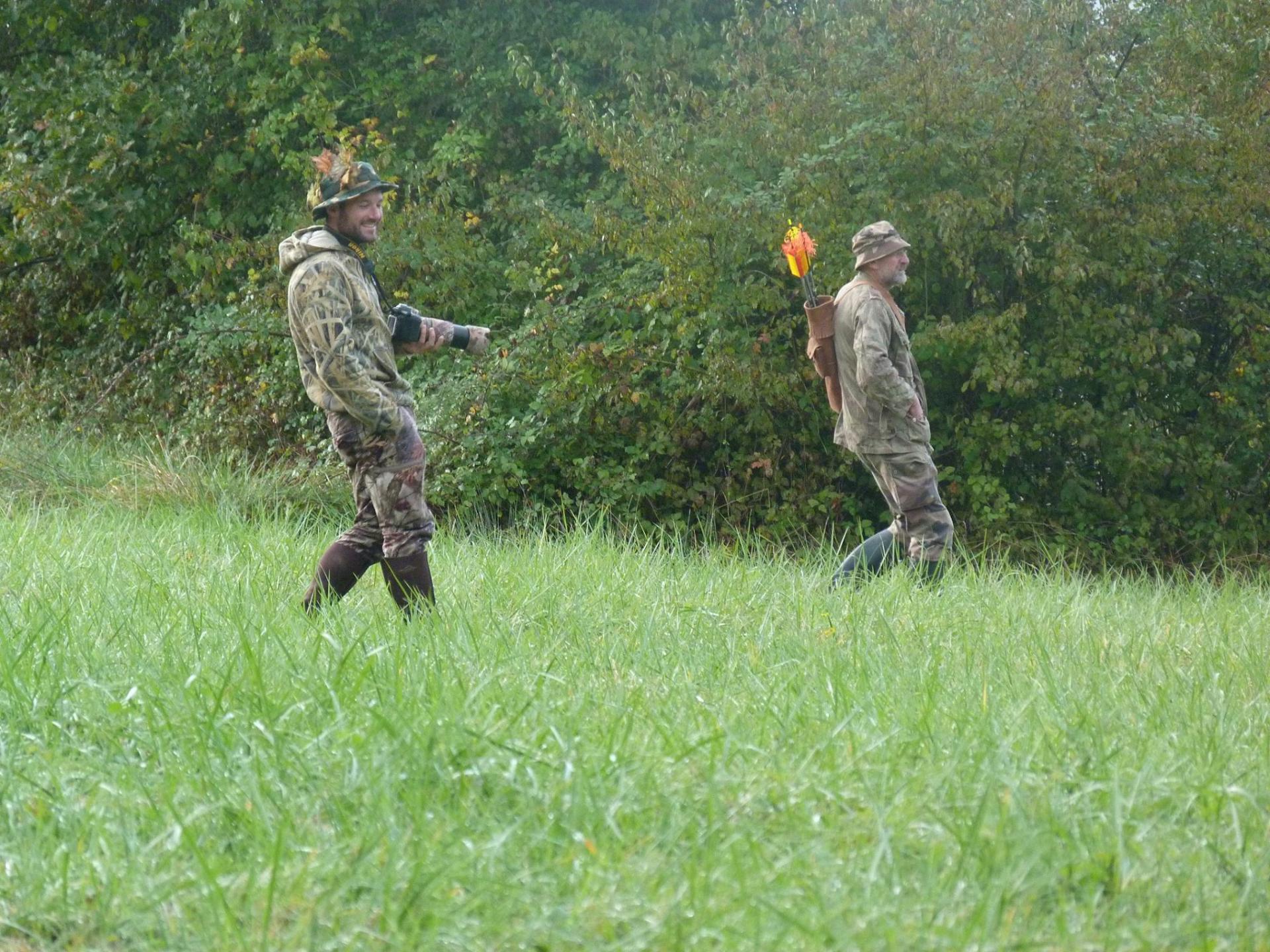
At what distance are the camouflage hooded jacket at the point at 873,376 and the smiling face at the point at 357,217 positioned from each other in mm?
2404

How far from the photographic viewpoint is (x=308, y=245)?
18.0 feet

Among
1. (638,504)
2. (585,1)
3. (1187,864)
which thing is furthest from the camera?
(585,1)

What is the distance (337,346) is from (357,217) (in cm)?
51

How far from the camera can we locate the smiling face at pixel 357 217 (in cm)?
554

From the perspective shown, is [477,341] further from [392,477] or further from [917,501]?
[917,501]

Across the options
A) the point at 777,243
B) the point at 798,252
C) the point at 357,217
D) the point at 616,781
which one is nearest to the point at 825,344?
the point at 798,252

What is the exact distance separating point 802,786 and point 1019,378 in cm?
787

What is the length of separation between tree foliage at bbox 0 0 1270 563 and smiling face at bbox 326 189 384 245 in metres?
5.44

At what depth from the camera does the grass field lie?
2883 millimetres

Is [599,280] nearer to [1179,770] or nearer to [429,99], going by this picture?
[429,99]

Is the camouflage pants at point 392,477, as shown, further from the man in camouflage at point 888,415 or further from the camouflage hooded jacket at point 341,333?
the man in camouflage at point 888,415

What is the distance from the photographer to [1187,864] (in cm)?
311

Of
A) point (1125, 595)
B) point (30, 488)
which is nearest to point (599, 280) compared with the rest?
point (30, 488)

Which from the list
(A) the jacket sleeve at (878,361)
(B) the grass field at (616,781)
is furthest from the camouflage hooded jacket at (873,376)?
(B) the grass field at (616,781)
